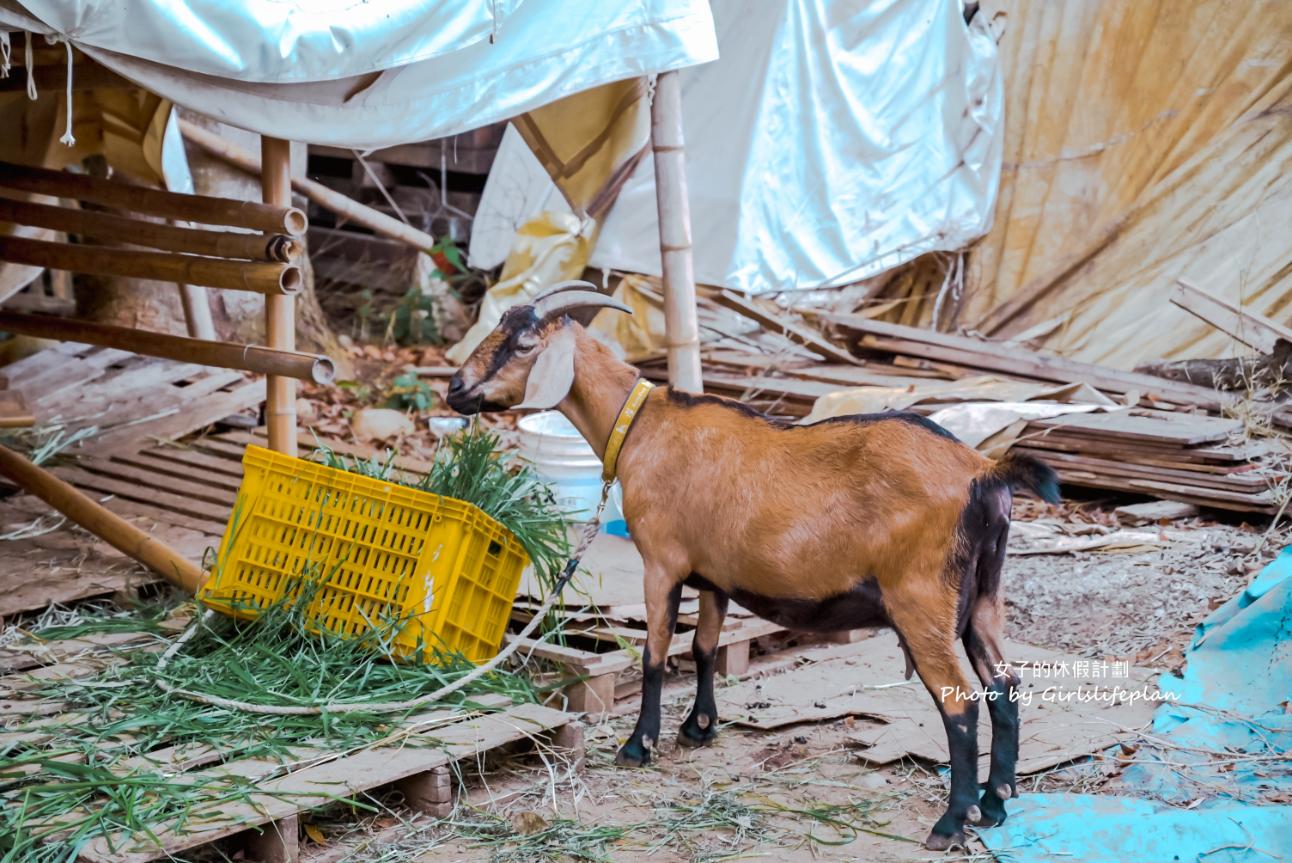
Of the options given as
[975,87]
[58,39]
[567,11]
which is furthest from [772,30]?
[58,39]

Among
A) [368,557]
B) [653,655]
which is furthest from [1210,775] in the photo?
[368,557]

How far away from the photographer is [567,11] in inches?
216

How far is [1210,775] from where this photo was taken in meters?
4.21

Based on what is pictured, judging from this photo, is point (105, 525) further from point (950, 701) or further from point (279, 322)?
point (950, 701)

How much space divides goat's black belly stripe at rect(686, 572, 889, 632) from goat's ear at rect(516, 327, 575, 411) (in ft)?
3.05

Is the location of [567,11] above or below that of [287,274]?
above

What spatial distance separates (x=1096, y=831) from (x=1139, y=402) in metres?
4.61

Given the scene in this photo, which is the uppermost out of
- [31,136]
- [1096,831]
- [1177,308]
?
[31,136]

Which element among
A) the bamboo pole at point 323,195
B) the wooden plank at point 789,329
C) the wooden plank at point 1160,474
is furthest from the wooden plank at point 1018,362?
the bamboo pole at point 323,195

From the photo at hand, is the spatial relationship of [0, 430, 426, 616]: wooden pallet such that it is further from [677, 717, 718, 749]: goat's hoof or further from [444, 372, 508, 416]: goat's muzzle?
[677, 717, 718, 749]: goat's hoof

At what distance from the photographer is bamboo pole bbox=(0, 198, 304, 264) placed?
5094mm

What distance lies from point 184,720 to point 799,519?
212cm

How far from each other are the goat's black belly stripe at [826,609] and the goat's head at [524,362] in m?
0.97

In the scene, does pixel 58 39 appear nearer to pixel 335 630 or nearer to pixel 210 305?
pixel 335 630
